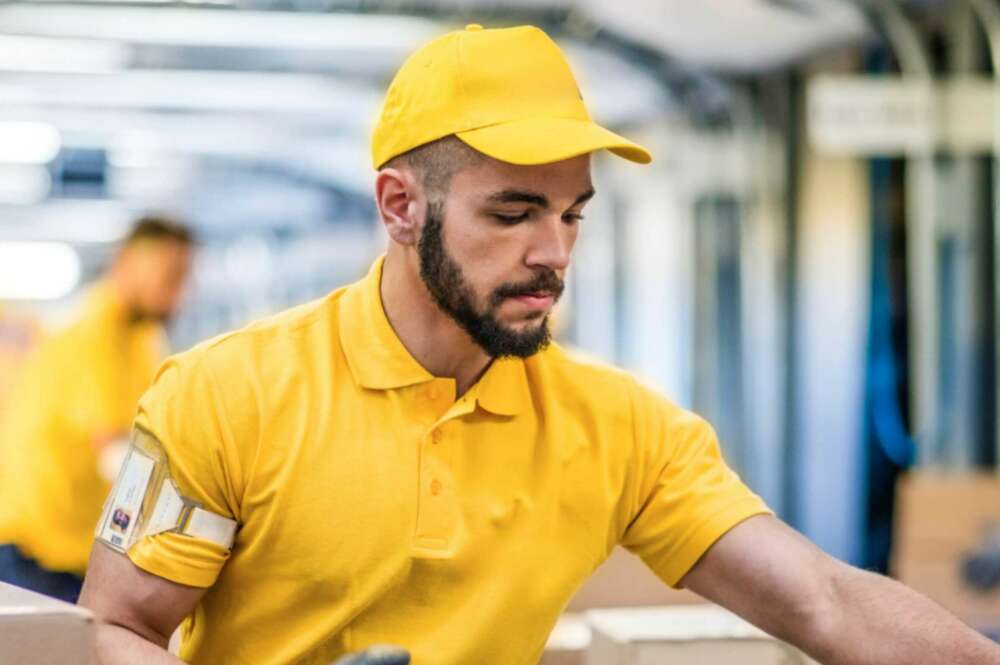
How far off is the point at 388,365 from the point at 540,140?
0.28 metres

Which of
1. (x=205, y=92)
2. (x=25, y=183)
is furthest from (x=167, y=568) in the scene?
(x=25, y=183)

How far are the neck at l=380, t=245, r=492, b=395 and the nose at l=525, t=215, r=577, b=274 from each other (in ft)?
0.51

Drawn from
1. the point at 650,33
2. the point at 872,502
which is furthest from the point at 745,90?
the point at 872,502

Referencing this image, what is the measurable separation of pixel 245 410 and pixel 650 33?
529cm

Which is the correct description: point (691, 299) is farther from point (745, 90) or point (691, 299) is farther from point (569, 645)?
point (569, 645)

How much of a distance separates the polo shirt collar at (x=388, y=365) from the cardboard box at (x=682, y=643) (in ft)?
0.84

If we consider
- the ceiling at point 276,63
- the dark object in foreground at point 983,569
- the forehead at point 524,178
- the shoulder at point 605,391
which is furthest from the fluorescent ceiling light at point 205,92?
the forehead at point 524,178

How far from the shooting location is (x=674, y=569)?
1856 millimetres

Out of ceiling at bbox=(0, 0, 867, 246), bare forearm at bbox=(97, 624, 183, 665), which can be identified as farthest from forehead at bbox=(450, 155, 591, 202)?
ceiling at bbox=(0, 0, 867, 246)

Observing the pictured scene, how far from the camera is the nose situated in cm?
169

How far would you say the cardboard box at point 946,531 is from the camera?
480cm

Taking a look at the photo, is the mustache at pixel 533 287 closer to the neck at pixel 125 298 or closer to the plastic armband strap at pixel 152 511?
the plastic armband strap at pixel 152 511

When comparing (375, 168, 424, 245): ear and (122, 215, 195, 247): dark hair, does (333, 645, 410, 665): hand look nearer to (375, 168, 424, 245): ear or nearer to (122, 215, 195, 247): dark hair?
(375, 168, 424, 245): ear

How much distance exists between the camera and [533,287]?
1707 millimetres
